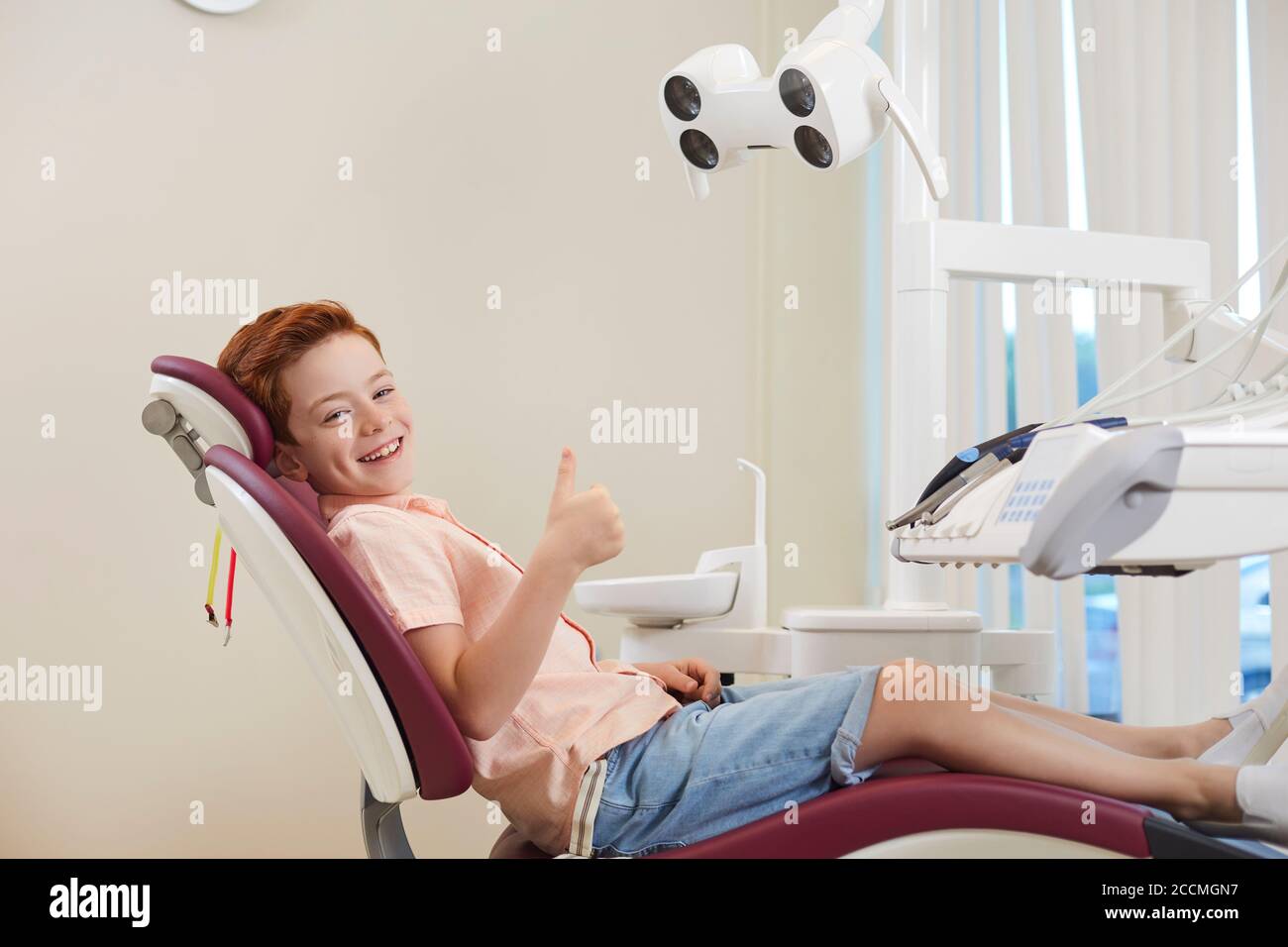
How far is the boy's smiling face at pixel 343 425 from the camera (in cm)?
121

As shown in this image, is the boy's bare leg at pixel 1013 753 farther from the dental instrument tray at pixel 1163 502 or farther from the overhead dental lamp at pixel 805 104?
the overhead dental lamp at pixel 805 104

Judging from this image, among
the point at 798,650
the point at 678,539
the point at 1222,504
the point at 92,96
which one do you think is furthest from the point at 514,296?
the point at 1222,504

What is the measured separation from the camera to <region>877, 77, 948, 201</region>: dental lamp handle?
1.21 m

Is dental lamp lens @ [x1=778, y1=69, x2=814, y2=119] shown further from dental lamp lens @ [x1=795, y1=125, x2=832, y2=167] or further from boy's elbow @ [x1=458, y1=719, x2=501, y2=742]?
boy's elbow @ [x1=458, y1=719, x2=501, y2=742]

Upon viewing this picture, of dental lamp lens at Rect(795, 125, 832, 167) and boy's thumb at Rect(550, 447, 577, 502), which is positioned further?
dental lamp lens at Rect(795, 125, 832, 167)

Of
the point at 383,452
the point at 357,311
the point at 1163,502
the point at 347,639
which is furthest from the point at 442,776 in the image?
the point at 357,311

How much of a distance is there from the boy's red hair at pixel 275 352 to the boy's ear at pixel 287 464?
2 centimetres

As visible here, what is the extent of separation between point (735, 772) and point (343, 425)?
0.56 m

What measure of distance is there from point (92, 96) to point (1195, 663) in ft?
7.99

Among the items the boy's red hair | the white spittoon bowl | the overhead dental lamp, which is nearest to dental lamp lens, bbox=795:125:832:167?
the overhead dental lamp

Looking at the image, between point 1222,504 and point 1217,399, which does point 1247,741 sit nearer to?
point 1217,399

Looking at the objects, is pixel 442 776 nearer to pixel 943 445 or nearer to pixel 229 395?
pixel 229 395

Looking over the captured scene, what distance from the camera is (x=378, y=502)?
48.7 inches

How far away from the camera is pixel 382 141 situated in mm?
2340
